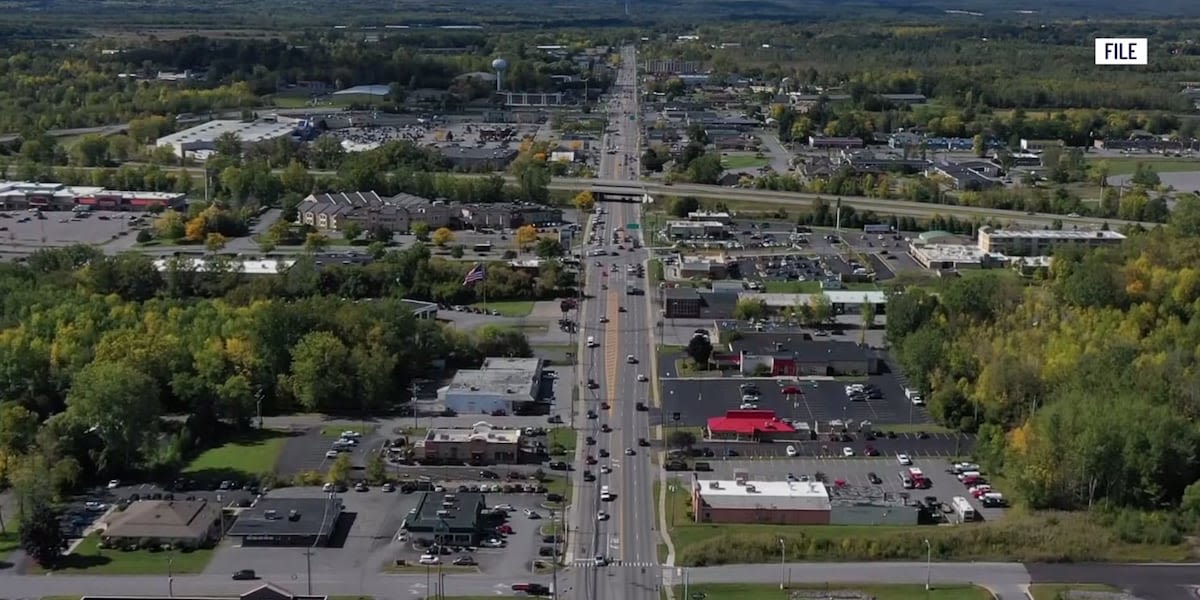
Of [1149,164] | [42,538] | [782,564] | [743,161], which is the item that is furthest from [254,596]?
[1149,164]

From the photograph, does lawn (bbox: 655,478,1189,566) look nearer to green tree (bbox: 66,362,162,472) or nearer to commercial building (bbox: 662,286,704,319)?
green tree (bbox: 66,362,162,472)

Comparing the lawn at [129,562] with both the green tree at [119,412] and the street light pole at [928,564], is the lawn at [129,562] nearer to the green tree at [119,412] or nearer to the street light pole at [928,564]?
the green tree at [119,412]

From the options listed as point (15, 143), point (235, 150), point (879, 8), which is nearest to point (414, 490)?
point (235, 150)

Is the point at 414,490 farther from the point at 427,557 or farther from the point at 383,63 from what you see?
A: the point at 383,63

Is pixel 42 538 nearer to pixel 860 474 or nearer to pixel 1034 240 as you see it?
pixel 860 474

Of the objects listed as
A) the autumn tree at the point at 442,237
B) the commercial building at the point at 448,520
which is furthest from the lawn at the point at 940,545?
the autumn tree at the point at 442,237
